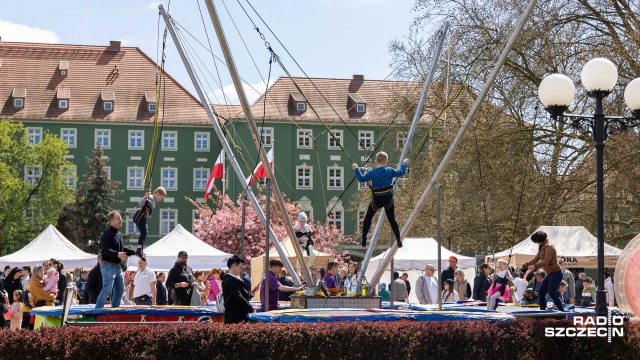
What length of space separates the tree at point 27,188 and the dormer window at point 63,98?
4.34 meters

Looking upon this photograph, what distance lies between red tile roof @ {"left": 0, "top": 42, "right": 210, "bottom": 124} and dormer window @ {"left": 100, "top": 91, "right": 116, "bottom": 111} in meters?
0.27

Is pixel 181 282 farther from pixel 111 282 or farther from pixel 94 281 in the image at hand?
pixel 111 282

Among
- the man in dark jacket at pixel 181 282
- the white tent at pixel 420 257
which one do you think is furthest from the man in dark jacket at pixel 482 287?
the white tent at pixel 420 257

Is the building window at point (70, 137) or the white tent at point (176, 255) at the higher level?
the building window at point (70, 137)

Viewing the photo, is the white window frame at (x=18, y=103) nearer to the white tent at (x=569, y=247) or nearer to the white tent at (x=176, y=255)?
the white tent at (x=176, y=255)

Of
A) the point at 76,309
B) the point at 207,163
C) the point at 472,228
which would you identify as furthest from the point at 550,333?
the point at 207,163

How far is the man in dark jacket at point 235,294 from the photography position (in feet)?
47.3

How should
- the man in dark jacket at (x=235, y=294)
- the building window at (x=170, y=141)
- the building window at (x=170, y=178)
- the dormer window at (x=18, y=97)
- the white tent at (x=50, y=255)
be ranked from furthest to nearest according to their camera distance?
the building window at (x=170, y=178) < the building window at (x=170, y=141) < the dormer window at (x=18, y=97) < the white tent at (x=50, y=255) < the man in dark jacket at (x=235, y=294)

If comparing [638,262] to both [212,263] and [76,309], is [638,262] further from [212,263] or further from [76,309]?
[212,263]

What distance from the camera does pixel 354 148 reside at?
74375mm

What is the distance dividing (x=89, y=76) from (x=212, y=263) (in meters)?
51.5

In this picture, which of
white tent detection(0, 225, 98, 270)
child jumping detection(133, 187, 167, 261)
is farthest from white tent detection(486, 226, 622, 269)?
child jumping detection(133, 187, 167, 261)

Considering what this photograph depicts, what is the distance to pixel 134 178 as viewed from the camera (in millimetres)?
77812

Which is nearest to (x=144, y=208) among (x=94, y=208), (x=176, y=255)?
(x=176, y=255)
